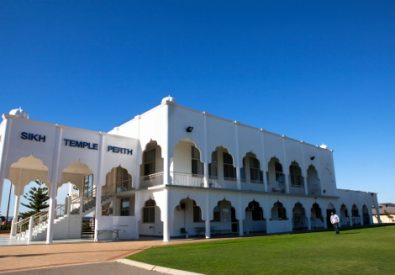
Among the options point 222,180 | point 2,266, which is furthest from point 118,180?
point 2,266

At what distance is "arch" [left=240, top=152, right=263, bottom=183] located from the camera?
86.5ft

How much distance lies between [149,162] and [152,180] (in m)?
2.37

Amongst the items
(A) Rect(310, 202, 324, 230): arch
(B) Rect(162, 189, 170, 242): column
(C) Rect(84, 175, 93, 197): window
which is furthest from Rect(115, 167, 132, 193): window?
(A) Rect(310, 202, 324, 230): arch

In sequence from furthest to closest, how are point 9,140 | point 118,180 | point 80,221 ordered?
point 118,180, point 80,221, point 9,140

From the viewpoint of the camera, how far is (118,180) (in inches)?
990

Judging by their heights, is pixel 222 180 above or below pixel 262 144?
below

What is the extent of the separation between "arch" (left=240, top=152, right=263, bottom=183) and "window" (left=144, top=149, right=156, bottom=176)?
725cm

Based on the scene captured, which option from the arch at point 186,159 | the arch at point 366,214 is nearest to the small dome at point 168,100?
the arch at point 186,159

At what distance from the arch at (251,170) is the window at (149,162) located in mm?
7252

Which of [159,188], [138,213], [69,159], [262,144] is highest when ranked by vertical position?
[262,144]

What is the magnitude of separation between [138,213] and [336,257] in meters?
13.6

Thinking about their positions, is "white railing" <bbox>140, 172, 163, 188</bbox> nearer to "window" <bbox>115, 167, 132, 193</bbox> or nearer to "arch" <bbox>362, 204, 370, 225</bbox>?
"window" <bbox>115, 167, 132, 193</bbox>

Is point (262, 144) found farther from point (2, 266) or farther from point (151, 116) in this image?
point (2, 266)

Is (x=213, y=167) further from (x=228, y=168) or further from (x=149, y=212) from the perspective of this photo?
(x=149, y=212)
